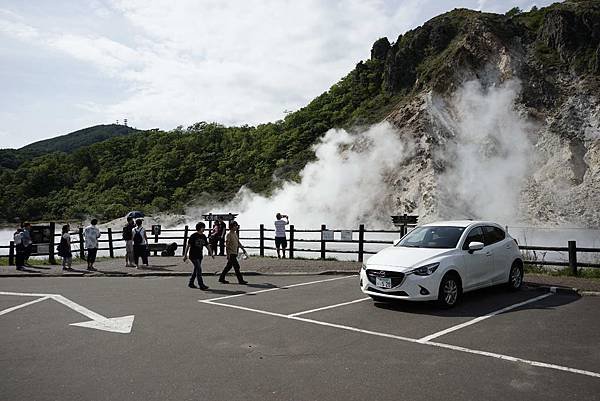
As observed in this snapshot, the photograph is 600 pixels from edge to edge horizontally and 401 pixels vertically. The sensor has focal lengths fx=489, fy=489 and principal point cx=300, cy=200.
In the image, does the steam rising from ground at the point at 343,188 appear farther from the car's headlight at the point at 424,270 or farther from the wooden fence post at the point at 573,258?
the car's headlight at the point at 424,270

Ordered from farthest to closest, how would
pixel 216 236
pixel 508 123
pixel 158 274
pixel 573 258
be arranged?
pixel 508 123 → pixel 216 236 → pixel 158 274 → pixel 573 258

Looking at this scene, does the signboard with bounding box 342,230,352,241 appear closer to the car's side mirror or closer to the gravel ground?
the gravel ground

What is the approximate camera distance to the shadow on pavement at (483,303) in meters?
8.95

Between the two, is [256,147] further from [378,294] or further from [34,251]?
[378,294]

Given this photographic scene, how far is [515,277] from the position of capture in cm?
1100

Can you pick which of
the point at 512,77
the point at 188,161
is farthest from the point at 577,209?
the point at 188,161

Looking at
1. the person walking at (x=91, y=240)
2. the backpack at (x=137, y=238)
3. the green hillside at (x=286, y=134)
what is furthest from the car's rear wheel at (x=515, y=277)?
the green hillside at (x=286, y=134)

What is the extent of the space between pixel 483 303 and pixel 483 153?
29298 mm

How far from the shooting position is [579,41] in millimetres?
39531

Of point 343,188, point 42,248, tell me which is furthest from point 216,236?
point 343,188

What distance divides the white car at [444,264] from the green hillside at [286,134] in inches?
1260

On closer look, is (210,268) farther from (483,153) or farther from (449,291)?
(483,153)

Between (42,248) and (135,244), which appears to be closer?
(135,244)

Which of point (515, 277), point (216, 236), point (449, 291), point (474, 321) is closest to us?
point (474, 321)
